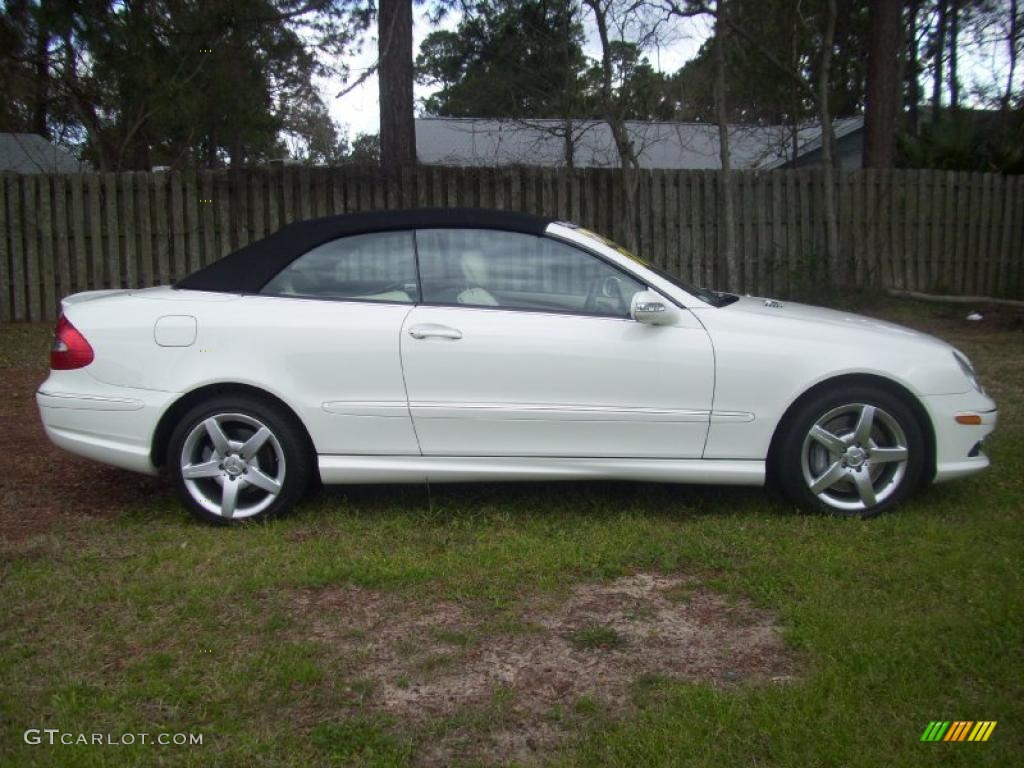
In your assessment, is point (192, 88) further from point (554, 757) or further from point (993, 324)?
point (554, 757)

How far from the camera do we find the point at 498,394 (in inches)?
188

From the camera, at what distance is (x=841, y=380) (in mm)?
4844

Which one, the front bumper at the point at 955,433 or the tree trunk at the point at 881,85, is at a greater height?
the tree trunk at the point at 881,85

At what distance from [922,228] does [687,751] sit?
39.3ft

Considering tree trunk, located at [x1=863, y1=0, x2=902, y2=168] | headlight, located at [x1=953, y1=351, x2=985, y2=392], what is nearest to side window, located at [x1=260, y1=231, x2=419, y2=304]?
headlight, located at [x1=953, y1=351, x2=985, y2=392]

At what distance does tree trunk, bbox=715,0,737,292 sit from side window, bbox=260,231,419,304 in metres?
6.88

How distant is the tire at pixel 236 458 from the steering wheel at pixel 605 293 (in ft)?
4.98

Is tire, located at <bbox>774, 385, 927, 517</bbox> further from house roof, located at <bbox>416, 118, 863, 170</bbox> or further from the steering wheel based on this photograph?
house roof, located at <bbox>416, 118, 863, 170</bbox>

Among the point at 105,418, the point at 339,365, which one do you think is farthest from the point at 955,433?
the point at 105,418

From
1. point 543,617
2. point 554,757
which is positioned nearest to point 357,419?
point 543,617

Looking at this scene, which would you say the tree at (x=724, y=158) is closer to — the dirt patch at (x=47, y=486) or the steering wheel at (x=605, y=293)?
the steering wheel at (x=605, y=293)

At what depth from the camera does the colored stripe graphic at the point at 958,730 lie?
9.70 ft

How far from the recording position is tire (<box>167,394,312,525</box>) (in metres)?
4.81

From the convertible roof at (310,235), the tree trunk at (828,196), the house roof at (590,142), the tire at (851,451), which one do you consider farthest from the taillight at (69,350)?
the tree trunk at (828,196)
